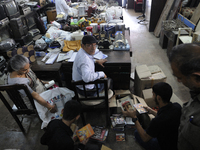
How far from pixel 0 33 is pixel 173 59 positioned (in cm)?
448

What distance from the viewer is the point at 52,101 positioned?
7.02 ft

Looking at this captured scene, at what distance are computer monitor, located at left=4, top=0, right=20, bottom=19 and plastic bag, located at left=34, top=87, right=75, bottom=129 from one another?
11.4 feet

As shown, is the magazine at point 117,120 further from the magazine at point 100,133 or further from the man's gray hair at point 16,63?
the man's gray hair at point 16,63

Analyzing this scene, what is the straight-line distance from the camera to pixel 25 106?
209cm

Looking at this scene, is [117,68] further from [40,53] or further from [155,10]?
[155,10]

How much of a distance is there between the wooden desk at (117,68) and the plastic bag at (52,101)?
1.92 ft

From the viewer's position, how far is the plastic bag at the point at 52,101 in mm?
2078

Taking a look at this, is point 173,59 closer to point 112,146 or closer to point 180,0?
point 112,146

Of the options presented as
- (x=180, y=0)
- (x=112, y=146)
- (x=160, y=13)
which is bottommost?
(x=112, y=146)

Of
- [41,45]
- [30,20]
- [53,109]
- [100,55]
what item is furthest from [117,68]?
[30,20]

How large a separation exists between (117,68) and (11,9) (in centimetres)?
391

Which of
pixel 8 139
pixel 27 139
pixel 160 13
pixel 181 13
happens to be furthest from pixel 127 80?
pixel 160 13

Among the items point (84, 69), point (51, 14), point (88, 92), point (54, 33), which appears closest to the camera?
point (84, 69)

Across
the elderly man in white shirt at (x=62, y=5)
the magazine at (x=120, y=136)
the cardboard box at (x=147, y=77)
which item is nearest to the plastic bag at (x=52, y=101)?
the magazine at (x=120, y=136)
